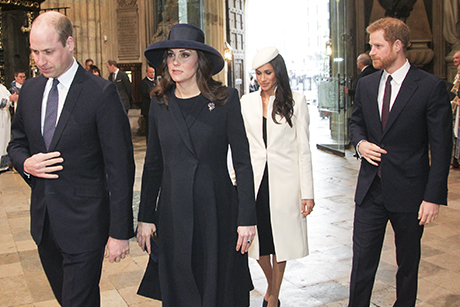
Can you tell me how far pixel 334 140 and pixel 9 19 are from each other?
8.43m

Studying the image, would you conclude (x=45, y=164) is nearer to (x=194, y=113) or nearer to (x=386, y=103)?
(x=194, y=113)

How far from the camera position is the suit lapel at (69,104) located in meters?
2.38

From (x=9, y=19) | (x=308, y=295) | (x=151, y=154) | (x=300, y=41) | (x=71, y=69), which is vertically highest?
(x=300, y=41)

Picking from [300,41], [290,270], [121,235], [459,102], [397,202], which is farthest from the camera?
[300,41]

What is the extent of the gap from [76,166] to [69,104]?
0.93 ft

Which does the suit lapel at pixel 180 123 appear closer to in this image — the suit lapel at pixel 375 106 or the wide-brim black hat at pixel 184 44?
the wide-brim black hat at pixel 184 44

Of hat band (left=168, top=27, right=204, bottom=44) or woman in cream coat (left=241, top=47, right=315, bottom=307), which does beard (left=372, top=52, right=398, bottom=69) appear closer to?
woman in cream coat (left=241, top=47, right=315, bottom=307)

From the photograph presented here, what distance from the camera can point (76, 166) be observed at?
2402mm

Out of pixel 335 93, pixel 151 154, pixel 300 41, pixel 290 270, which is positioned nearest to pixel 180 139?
pixel 151 154

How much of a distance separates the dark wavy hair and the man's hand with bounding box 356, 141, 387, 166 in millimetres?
991

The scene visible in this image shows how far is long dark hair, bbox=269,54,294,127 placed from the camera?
3.47 m

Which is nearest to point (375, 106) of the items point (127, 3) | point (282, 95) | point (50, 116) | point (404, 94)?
point (404, 94)

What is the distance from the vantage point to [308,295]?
3.87 meters

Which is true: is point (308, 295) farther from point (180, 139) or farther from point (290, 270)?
point (180, 139)
